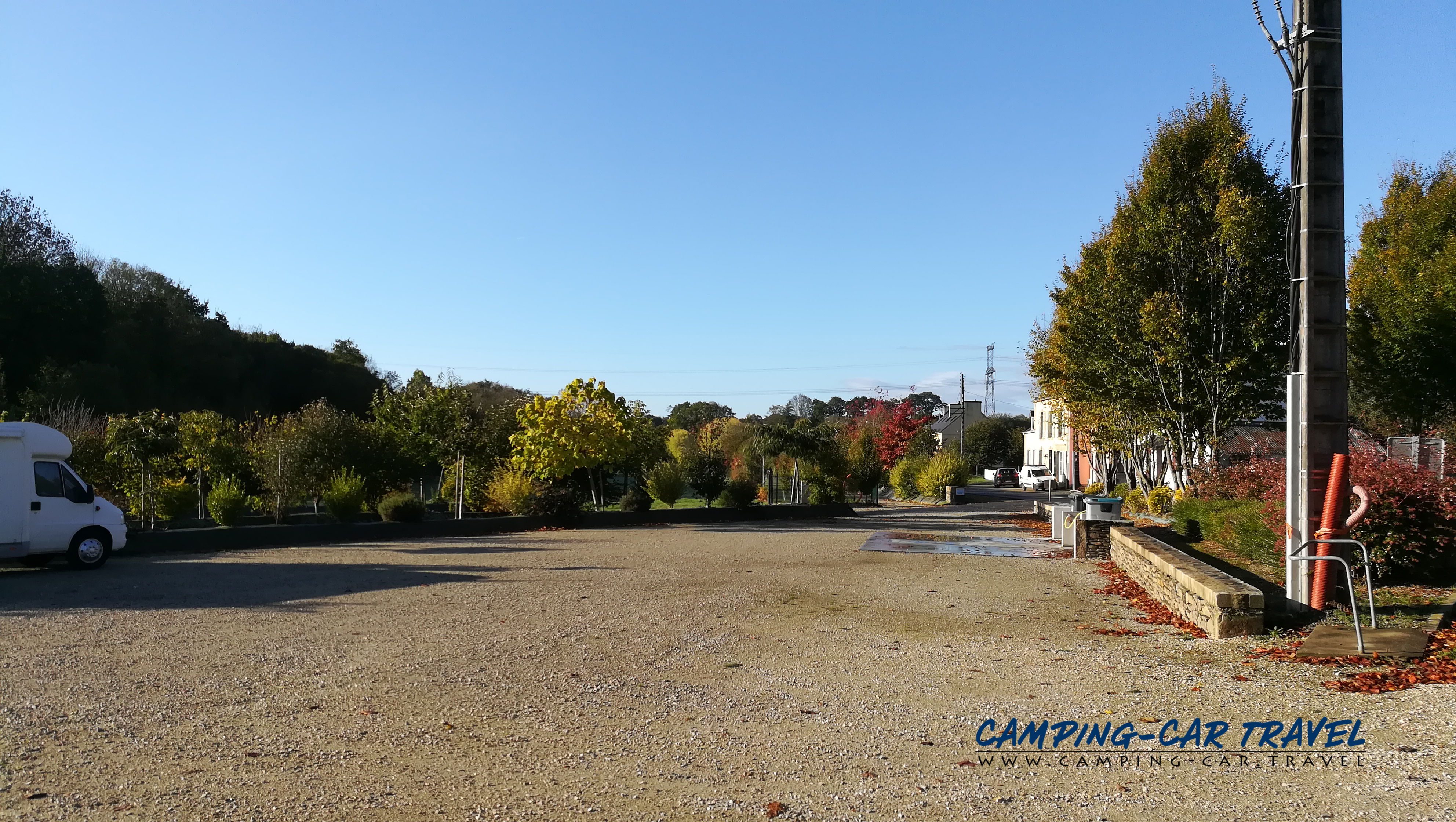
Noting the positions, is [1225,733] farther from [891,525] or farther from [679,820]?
[891,525]

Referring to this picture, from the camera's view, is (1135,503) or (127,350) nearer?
(1135,503)

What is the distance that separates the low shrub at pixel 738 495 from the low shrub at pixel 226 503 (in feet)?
41.6

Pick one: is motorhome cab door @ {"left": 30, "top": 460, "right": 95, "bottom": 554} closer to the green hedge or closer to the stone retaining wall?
the stone retaining wall

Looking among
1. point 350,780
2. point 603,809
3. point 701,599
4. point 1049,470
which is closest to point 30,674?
point 350,780

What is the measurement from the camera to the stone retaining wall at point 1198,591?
8.34 metres

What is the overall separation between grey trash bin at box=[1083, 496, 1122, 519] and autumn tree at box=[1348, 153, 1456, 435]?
34.6 feet

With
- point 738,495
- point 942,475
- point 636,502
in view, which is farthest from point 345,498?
point 942,475

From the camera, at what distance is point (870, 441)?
41344 mm

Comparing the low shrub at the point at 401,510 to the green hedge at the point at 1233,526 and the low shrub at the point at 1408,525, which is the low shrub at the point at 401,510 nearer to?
the green hedge at the point at 1233,526

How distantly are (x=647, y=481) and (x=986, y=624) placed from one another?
64.8ft

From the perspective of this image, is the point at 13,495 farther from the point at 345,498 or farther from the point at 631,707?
the point at 631,707

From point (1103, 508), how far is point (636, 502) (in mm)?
12450

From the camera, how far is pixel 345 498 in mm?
20406

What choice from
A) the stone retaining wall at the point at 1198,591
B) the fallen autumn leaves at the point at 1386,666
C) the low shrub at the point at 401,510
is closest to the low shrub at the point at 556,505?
the low shrub at the point at 401,510
